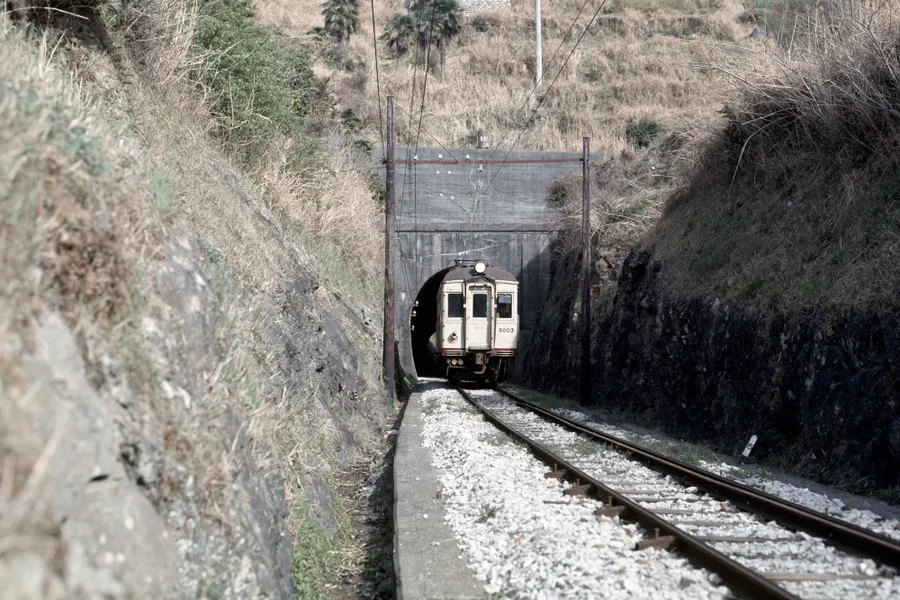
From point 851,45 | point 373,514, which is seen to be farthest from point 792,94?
point 373,514

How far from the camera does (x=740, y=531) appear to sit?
6.86 meters

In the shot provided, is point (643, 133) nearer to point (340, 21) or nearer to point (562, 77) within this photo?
point (562, 77)

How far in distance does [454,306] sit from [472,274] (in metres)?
1.21

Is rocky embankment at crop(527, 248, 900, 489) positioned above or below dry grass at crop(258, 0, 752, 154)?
below

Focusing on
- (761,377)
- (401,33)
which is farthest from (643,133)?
(761,377)

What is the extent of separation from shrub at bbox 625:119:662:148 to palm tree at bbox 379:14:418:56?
23.1 metres

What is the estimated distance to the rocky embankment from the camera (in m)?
9.88

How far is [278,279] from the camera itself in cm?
1146

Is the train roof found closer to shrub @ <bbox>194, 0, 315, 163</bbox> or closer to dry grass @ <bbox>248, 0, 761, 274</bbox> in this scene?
dry grass @ <bbox>248, 0, 761, 274</bbox>

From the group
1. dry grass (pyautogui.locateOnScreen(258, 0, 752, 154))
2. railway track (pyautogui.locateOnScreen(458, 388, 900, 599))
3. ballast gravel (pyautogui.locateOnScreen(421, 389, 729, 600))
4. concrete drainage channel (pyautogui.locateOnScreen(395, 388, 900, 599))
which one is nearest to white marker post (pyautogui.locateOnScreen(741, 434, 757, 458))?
railway track (pyautogui.locateOnScreen(458, 388, 900, 599))

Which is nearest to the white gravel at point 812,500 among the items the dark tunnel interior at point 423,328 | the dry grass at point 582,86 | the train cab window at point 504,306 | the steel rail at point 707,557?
the steel rail at point 707,557

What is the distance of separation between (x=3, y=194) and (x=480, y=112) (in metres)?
43.2

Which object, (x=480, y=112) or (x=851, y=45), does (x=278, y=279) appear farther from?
(x=480, y=112)

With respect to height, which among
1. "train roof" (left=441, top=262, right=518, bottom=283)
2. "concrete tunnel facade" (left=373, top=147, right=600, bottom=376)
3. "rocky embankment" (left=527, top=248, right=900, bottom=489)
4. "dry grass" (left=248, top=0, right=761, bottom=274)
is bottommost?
"rocky embankment" (left=527, top=248, right=900, bottom=489)
